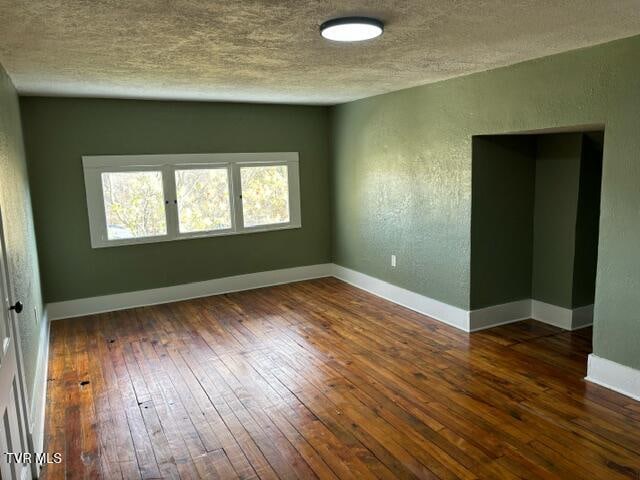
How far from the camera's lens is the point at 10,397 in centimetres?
192

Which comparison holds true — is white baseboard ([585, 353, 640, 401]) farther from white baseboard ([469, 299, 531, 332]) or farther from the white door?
the white door

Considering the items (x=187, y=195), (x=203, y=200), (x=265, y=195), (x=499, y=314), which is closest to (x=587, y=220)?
(x=499, y=314)

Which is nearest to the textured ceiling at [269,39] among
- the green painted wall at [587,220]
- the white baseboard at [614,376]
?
the green painted wall at [587,220]

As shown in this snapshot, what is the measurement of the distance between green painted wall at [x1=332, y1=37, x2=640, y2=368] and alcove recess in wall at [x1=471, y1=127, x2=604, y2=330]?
0.18 m

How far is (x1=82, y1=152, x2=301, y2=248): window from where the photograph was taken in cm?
501

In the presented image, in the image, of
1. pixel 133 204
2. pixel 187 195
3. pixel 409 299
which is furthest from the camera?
pixel 187 195

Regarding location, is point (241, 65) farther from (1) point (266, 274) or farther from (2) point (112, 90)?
(1) point (266, 274)

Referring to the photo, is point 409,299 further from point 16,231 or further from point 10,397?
point 10,397

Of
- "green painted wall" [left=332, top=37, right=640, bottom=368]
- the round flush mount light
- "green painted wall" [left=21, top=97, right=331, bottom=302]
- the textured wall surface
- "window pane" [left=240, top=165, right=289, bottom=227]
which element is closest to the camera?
the round flush mount light

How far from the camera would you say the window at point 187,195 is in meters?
5.01

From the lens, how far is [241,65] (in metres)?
3.30

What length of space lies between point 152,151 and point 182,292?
5.39 feet

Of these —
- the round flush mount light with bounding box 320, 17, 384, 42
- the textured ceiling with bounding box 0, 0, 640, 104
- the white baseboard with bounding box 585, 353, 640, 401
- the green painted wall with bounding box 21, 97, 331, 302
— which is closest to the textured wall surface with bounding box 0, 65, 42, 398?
the textured ceiling with bounding box 0, 0, 640, 104

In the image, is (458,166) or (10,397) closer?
(10,397)
